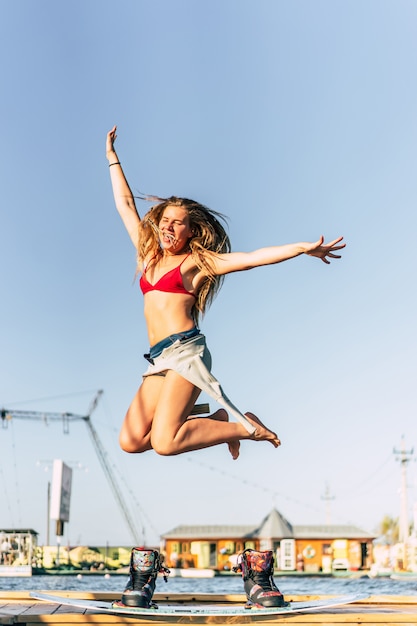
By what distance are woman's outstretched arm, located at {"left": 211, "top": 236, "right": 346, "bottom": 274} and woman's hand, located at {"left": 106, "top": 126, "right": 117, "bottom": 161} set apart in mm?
1543

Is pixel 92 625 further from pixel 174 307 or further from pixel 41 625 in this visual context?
pixel 174 307

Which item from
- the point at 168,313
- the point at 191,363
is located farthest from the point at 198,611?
the point at 168,313

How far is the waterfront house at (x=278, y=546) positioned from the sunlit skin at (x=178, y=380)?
68.1 metres

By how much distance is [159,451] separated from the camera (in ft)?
18.9

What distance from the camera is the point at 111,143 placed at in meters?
7.06

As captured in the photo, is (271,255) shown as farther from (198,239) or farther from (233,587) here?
(233,587)

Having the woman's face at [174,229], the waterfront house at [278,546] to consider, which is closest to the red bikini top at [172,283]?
the woman's face at [174,229]

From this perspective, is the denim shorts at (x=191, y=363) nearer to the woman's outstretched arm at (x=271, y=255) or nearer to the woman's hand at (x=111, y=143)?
the woman's outstretched arm at (x=271, y=255)

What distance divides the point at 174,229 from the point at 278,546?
231 ft

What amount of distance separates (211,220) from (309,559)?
70.6 meters

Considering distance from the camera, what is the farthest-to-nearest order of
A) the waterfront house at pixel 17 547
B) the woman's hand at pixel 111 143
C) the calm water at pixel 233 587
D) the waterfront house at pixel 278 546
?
the waterfront house at pixel 17 547 → the waterfront house at pixel 278 546 → the calm water at pixel 233 587 → the woman's hand at pixel 111 143

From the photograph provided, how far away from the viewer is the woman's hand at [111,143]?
7031 millimetres

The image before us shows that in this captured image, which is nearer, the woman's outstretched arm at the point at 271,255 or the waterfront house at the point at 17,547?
the woman's outstretched arm at the point at 271,255

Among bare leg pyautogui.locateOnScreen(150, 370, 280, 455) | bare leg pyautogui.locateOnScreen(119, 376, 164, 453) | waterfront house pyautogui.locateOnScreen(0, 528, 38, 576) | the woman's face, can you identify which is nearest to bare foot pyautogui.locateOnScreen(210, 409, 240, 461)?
bare leg pyautogui.locateOnScreen(150, 370, 280, 455)
